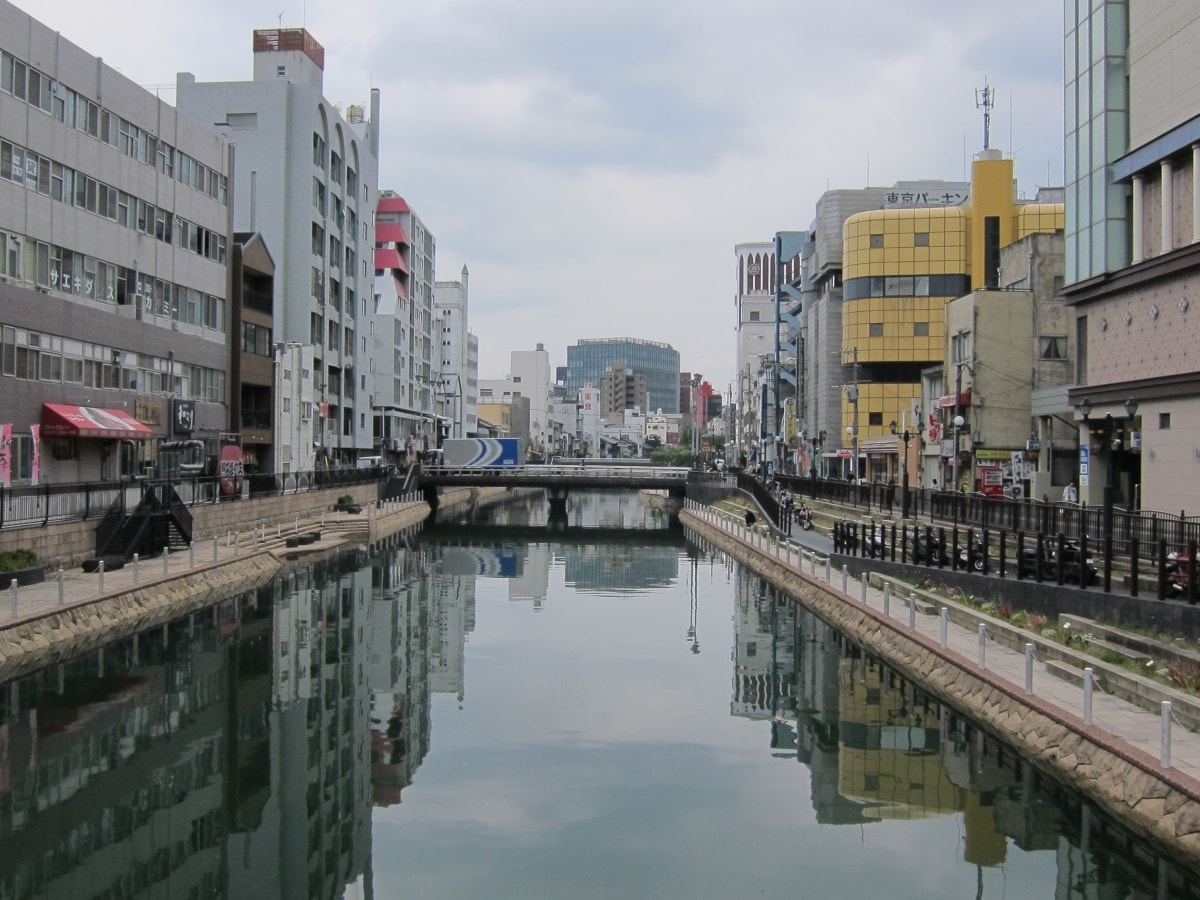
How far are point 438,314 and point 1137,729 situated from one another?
131 metres

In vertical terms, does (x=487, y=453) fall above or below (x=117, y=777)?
above

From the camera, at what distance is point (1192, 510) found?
Result: 32781 millimetres

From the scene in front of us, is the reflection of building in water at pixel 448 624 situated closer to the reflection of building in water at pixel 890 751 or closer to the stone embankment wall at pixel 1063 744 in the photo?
the reflection of building in water at pixel 890 751

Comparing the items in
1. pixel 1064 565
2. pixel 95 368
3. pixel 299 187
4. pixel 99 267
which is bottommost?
pixel 1064 565

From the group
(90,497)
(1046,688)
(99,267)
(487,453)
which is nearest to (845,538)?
(1046,688)

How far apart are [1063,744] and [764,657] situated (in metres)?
15.1

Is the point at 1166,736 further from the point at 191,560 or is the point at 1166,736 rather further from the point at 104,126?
the point at 104,126

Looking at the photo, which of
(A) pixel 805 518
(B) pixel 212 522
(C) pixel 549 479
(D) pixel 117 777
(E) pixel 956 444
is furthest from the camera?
(C) pixel 549 479

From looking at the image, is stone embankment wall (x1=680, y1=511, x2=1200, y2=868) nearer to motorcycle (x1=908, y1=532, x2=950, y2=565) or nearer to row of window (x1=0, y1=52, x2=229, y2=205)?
motorcycle (x1=908, y1=532, x2=950, y2=565)

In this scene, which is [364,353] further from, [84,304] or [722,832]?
[722,832]

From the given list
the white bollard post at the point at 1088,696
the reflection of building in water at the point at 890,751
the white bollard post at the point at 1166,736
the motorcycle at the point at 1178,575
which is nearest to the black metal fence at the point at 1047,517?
the motorcycle at the point at 1178,575

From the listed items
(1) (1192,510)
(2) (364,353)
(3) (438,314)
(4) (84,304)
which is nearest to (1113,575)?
(1) (1192,510)

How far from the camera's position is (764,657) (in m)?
32.7

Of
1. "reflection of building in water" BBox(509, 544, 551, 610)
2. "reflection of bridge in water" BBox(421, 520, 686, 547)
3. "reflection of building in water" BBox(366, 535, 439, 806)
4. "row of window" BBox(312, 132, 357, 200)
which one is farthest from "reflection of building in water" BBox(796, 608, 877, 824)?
"row of window" BBox(312, 132, 357, 200)
